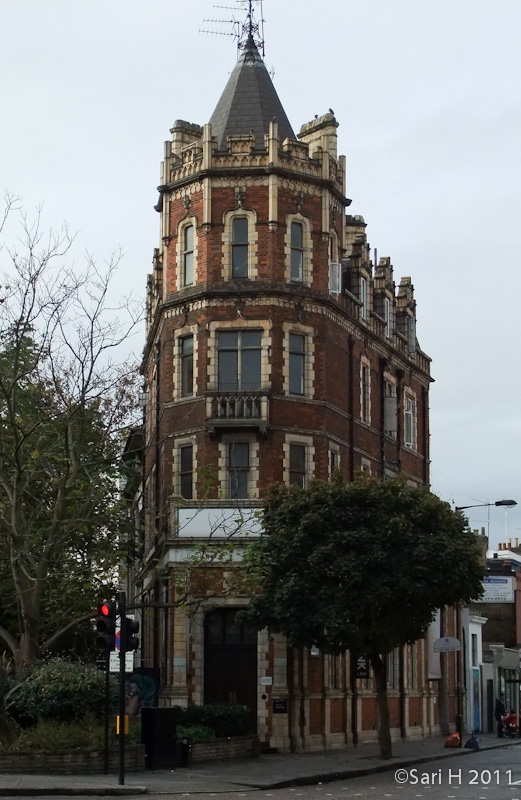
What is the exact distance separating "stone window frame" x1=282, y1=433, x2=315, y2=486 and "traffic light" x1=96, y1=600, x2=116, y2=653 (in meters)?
Answer: 14.0

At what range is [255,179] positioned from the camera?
3891 centimetres

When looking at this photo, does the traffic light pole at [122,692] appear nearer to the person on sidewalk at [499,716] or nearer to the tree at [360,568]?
the tree at [360,568]

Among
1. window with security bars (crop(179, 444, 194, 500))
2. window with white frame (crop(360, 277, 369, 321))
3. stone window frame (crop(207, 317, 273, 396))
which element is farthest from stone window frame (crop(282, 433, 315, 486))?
window with white frame (crop(360, 277, 369, 321))

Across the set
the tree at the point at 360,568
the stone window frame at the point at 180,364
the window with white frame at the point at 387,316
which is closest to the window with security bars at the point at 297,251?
the stone window frame at the point at 180,364

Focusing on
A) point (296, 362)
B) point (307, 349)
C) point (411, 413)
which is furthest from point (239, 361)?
point (411, 413)

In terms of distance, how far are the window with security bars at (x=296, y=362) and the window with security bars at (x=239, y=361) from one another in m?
1.12

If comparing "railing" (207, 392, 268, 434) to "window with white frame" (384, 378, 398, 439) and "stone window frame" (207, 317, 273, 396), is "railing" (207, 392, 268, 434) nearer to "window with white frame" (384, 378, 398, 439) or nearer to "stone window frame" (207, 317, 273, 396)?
"stone window frame" (207, 317, 273, 396)

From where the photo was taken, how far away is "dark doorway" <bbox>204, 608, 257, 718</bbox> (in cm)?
3647

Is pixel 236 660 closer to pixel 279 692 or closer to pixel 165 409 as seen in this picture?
pixel 279 692

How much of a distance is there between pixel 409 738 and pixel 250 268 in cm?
1908

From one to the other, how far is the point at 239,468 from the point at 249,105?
486 inches

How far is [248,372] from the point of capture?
3819 centimetres

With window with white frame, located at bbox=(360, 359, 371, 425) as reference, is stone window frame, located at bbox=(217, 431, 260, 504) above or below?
below

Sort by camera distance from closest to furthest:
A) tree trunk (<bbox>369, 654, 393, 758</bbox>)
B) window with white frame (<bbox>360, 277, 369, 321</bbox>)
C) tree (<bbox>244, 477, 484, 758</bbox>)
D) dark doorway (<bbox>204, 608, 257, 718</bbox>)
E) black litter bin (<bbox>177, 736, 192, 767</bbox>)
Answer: black litter bin (<bbox>177, 736, 192, 767</bbox>) < tree (<bbox>244, 477, 484, 758</bbox>) < tree trunk (<bbox>369, 654, 393, 758</bbox>) < dark doorway (<bbox>204, 608, 257, 718</bbox>) < window with white frame (<bbox>360, 277, 369, 321</bbox>)
